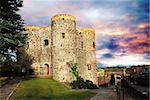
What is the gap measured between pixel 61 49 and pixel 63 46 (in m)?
0.57

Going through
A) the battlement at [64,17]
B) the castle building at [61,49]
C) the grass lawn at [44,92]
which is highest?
the battlement at [64,17]

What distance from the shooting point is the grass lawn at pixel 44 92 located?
37188 millimetres

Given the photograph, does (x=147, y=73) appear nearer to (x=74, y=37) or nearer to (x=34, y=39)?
(x=74, y=37)

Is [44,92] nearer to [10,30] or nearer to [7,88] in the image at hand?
[7,88]

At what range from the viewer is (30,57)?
203 ft

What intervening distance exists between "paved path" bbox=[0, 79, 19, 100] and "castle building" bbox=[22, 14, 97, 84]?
8.61m

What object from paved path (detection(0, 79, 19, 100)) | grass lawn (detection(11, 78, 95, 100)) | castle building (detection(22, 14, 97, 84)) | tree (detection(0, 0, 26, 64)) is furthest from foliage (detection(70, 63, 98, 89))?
tree (detection(0, 0, 26, 64))

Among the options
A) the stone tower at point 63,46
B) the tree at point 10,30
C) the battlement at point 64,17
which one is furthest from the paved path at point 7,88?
the battlement at point 64,17

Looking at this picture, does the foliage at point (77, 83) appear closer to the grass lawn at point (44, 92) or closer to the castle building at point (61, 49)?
the castle building at point (61, 49)

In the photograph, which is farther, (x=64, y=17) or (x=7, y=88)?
(x=64, y=17)

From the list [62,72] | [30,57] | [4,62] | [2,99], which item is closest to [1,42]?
[4,62]

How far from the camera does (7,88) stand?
43.1 metres

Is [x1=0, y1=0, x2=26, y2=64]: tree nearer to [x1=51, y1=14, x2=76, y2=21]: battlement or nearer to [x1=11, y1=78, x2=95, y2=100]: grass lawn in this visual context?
[x1=11, y1=78, x2=95, y2=100]: grass lawn

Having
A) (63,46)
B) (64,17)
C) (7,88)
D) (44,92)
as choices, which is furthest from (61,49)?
(7,88)
